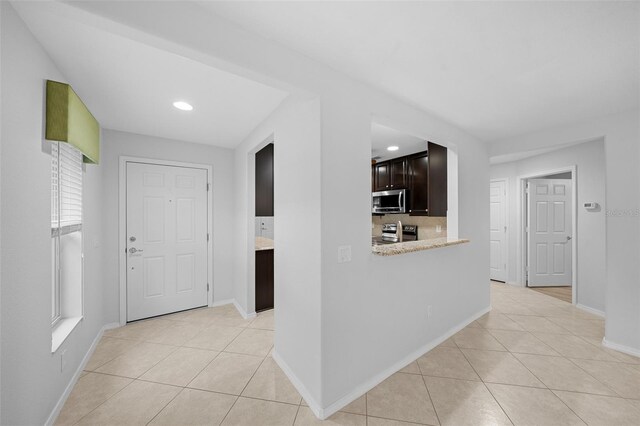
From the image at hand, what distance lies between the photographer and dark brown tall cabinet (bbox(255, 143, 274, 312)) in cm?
340

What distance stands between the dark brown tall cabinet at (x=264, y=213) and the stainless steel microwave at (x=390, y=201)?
1915 millimetres

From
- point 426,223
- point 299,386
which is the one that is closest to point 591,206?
point 426,223

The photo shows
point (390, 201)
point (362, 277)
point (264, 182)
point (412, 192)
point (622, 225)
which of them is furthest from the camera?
point (390, 201)

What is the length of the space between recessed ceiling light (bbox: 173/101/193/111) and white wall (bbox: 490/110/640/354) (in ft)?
13.5

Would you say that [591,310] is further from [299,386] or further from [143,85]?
[143,85]

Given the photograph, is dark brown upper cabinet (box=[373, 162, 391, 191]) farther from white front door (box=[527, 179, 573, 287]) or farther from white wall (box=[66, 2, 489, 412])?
white front door (box=[527, 179, 573, 287])

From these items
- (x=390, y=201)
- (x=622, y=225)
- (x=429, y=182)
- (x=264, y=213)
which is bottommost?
(x=622, y=225)

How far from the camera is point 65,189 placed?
1.92 m

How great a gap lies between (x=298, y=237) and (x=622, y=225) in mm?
3180

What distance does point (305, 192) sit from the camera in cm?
184

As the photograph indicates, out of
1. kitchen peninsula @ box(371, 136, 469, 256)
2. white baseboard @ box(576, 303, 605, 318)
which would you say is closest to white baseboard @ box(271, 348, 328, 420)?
kitchen peninsula @ box(371, 136, 469, 256)

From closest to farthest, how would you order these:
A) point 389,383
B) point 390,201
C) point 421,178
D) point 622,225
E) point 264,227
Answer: point 389,383 → point 622,225 → point 421,178 → point 390,201 → point 264,227

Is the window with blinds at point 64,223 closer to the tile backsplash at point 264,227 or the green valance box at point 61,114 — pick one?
the green valance box at point 61,114

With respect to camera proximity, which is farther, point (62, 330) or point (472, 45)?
point (62, 330)
